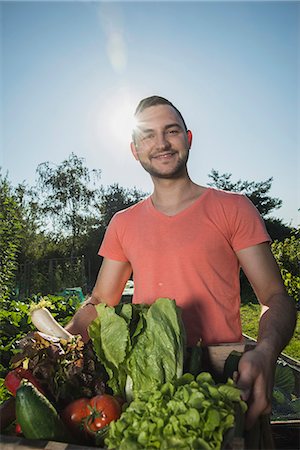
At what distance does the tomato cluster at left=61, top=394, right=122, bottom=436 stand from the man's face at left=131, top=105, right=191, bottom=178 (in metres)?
1.26

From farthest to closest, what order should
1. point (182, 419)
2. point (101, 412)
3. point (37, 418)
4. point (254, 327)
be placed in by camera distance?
point (254, 327) → point (101, 412) → point (37, 418) → point (182, 419)

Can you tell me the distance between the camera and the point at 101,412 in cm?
151

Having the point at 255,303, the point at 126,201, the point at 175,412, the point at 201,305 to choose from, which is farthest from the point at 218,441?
the point at 126,201

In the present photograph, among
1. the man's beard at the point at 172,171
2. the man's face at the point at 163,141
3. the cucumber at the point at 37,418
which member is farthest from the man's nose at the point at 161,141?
the cucumber at the point at 37,418

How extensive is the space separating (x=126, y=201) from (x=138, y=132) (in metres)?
27.0

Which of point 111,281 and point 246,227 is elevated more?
point 246,227

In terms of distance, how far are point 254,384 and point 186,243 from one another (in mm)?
1018

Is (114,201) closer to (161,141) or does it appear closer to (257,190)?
(257,190)

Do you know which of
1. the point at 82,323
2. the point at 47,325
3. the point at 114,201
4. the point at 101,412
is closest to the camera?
the point at 101,412

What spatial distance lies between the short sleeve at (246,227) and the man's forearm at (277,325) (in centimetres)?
28

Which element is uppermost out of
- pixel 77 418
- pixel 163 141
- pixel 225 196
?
pixel 163 141

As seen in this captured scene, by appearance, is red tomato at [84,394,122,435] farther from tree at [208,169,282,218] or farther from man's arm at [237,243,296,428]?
tree at [208,169,282,218]

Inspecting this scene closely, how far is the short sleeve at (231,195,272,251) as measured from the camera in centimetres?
224

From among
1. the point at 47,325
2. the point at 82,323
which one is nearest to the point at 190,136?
the point at 82,323
